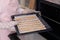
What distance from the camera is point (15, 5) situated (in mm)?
770

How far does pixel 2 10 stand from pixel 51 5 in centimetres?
37

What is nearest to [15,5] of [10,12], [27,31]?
[10,12]

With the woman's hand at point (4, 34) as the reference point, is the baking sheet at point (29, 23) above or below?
above

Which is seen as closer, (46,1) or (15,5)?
(15,5)

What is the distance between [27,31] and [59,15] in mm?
295

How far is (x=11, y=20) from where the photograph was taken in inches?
28.5

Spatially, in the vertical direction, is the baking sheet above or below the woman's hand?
above

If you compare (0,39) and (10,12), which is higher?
(10,12)

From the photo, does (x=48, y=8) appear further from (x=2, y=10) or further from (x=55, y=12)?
(x=2, y=10)

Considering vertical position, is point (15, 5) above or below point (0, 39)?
above

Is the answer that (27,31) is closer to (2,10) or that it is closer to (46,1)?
(2,10)

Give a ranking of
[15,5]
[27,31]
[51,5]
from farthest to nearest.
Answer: [51,5], [15,5], [27,31]

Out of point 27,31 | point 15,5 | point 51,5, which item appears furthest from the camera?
point 51,5

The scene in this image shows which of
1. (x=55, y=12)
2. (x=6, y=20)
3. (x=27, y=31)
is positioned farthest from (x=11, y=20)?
(x=55, y=12)
